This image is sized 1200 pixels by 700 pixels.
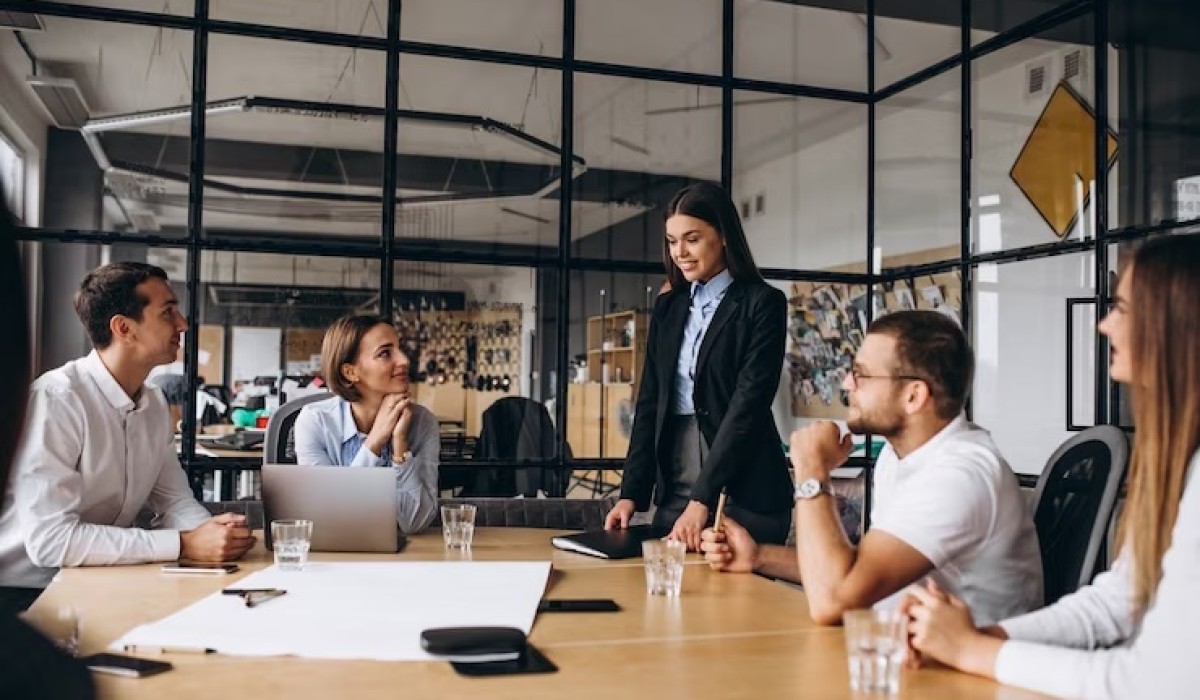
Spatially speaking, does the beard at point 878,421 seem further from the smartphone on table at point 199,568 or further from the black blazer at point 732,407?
the smartphone on table at point 199,568

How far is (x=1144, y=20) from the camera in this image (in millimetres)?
3625

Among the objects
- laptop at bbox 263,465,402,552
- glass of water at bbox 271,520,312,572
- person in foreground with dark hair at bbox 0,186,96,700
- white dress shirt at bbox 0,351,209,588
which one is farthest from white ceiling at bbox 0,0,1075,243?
person in foreground with dark hair at bbox 0,186,96,700

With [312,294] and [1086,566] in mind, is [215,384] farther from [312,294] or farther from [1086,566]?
[1086,566]

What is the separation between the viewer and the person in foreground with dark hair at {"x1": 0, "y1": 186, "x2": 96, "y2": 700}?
51 centimetres

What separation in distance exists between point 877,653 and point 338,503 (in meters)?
1.43

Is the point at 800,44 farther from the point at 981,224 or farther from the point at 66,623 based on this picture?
the point at 66,623

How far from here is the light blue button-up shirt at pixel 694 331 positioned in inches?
123

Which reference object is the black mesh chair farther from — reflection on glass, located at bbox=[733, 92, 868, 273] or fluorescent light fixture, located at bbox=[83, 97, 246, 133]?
fluorescent light fixture, located at bbox=[83, 97, 246, 133]

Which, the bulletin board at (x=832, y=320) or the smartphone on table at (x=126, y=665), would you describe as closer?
A: the smartphone on table at (x=126, y=665)

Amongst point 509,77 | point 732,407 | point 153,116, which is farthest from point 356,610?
point 509,77

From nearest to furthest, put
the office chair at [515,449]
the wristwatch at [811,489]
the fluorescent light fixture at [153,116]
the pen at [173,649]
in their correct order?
1. the pen at [173,649]
2. the wristwatch at [811,489]
3. the fluorescent light fixture at [153,116]
4. the office chair at [515,449]

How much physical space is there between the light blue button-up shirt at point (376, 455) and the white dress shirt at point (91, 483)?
345mm

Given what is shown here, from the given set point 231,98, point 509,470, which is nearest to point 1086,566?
point 509,470

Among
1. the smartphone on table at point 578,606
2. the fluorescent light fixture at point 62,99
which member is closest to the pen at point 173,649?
the smartphone on table at point 578,606
